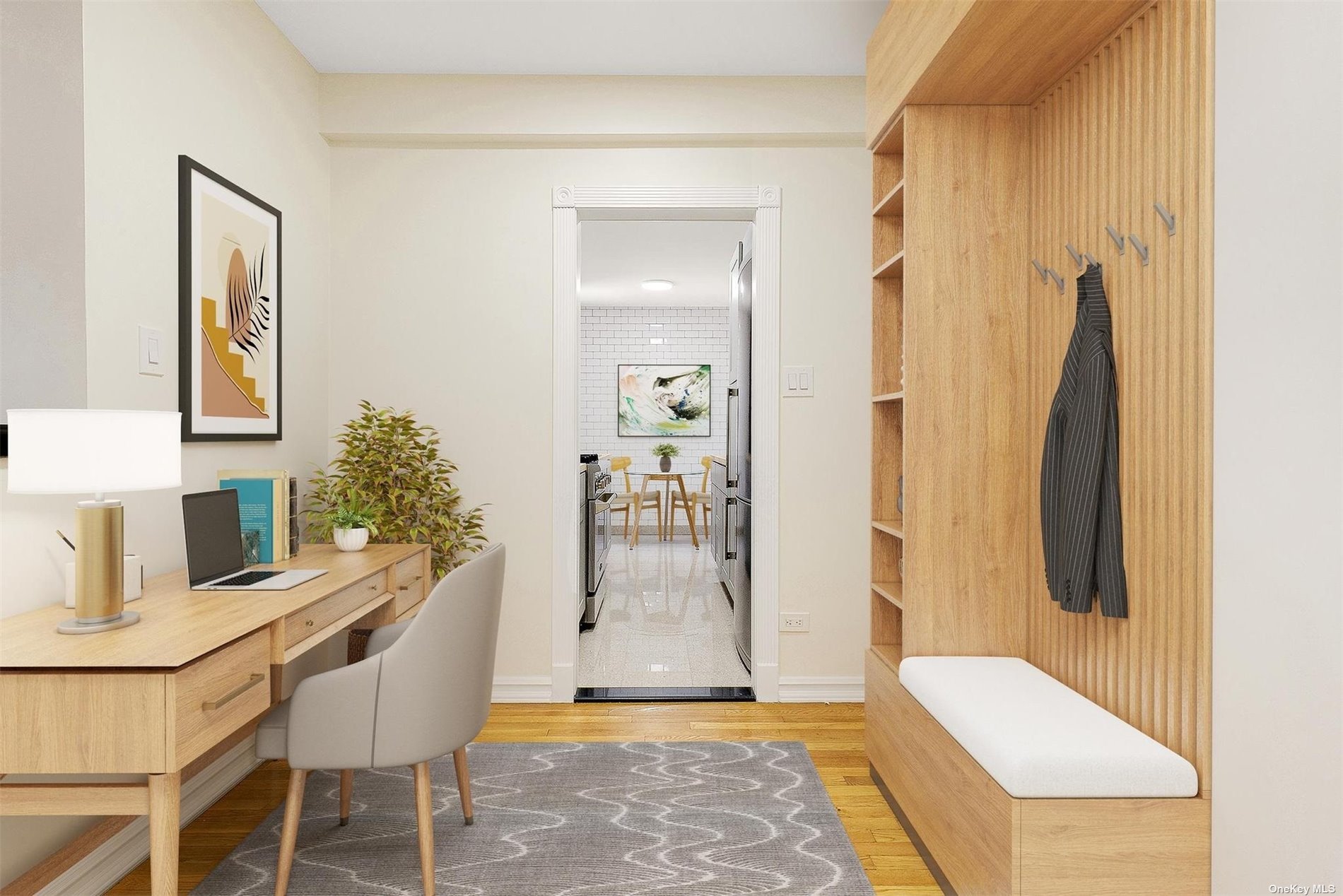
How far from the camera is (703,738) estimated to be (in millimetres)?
3070

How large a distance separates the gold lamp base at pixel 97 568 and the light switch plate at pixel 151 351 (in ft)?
2.37

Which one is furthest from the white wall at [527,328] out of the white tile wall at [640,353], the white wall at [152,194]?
the white tile wall at [640,353]

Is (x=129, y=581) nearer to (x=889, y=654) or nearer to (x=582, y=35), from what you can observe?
(x=889, y=654)

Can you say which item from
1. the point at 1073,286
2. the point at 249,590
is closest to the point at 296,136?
the point at 249,590

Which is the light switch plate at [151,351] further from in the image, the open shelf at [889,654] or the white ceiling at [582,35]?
the open shelf at [889,654]

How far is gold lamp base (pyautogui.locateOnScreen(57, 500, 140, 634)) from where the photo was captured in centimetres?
161

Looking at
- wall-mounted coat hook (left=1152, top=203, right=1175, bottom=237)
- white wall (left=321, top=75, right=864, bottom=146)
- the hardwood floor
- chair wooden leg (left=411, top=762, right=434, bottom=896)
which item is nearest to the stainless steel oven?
the hardwood floor

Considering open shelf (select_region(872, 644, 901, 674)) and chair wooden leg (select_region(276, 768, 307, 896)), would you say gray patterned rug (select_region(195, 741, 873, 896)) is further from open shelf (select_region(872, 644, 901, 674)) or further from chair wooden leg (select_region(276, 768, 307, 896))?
open shelf (select_region(872, 644, 901, 674))

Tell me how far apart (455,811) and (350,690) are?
2.61 feet

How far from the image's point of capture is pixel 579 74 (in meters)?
3.41

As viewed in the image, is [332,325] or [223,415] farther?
[332,325]

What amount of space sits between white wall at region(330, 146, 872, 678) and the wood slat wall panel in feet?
4.26

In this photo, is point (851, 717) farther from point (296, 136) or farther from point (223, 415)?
point (296, 136)

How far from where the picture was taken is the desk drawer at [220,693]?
1444mm
